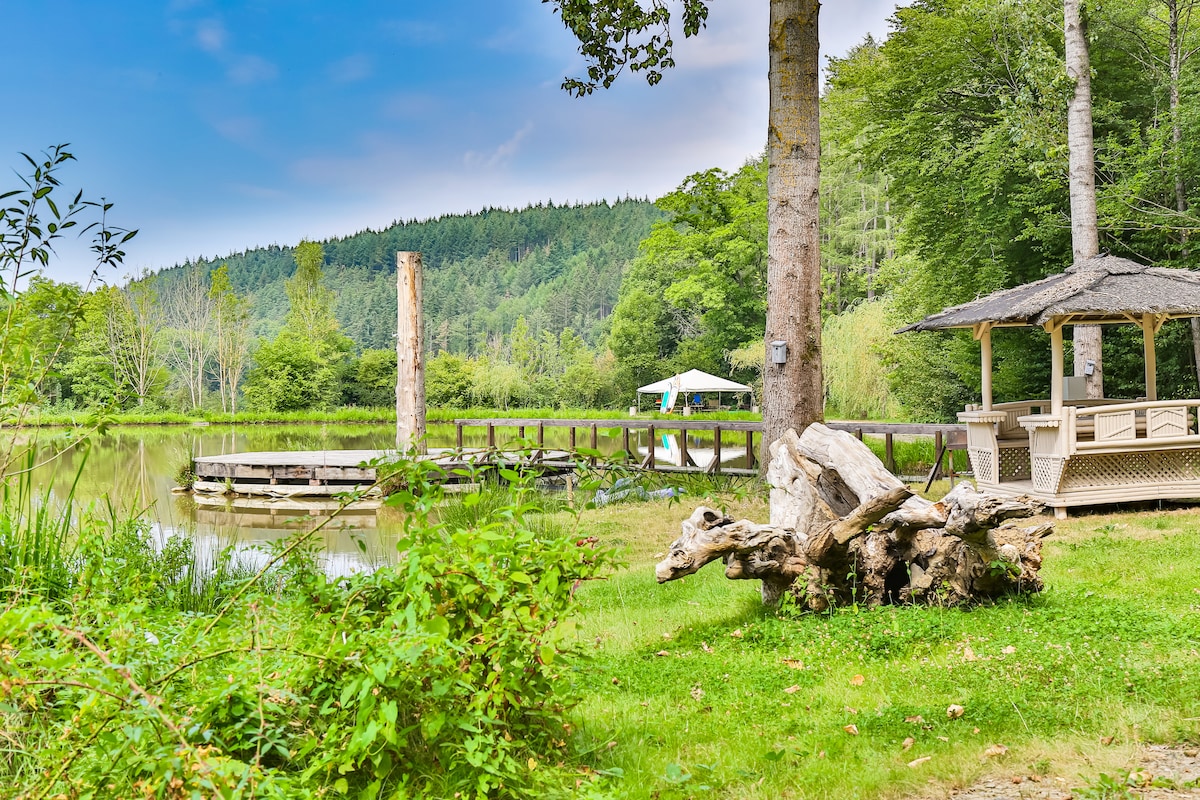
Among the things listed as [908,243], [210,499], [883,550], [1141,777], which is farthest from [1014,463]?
[210,499]

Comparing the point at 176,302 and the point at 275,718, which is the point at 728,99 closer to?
the point at 176,302

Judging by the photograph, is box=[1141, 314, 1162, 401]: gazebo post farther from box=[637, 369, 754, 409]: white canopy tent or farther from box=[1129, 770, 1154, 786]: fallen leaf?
box=[637, 369, 754, 409]: white canopy tent

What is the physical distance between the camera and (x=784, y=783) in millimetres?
2520

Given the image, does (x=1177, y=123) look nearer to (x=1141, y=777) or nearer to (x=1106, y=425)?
(x=1106, y=425)

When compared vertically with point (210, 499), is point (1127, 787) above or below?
above

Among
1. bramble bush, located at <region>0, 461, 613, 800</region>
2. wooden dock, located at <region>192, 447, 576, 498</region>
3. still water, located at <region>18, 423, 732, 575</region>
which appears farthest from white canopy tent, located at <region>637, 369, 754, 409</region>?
bramble bush, located at <region>0, 461, 613, 800</region>

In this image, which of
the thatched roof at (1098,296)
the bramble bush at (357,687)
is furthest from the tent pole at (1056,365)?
the bramble bush at (357,687)

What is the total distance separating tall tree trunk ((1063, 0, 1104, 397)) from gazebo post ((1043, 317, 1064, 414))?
10.7 ft

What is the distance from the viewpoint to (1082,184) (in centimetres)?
1112

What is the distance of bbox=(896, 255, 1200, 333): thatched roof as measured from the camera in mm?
7570

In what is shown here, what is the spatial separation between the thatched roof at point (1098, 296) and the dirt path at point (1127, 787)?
5946 millimetres

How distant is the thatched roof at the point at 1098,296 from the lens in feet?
24.8

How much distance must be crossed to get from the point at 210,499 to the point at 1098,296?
13406 mm

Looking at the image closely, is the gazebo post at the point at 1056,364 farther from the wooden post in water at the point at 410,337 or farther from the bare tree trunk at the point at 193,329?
the bare tree trunk at the point at 193,329
